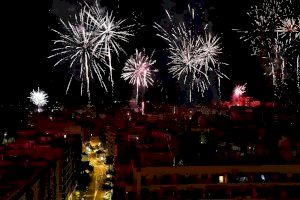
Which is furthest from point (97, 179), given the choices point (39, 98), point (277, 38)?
point (277, 38)

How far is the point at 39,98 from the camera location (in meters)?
22.2

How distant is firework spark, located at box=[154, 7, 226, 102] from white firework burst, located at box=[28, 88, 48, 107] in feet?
21.6

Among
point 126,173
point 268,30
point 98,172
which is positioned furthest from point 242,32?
point 126,173

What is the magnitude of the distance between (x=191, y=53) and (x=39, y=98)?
767 centimetres

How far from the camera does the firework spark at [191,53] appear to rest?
71.2 ft

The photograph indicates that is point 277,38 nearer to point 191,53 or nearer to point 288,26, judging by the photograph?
point 288,26

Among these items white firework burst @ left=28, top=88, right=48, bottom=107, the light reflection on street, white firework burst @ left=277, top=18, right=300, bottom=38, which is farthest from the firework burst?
white firework burst @ left=28, top=88, right=48, bottom=107

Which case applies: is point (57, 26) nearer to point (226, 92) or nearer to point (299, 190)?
point (226, 92)

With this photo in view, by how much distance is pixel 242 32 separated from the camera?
28297 mm

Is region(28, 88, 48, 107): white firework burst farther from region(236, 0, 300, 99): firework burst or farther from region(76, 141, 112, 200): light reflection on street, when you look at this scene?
region(236, 0, 300, 99): firework burst

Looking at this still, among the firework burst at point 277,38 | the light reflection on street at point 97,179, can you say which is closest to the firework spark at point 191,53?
the firework burst at point 277,38

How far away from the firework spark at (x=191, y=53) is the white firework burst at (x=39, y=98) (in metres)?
6.57

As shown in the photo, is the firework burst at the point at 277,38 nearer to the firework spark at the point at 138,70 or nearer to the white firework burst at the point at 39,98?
the firework spark at the point at 138,70

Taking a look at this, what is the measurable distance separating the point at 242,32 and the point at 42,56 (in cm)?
1424
